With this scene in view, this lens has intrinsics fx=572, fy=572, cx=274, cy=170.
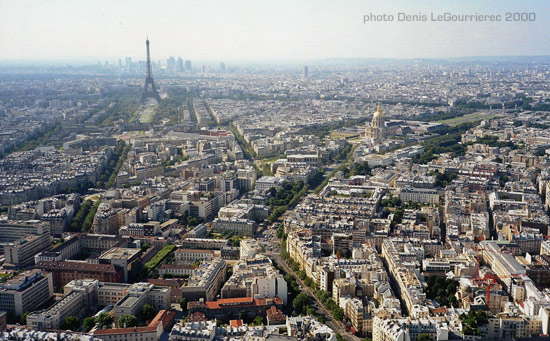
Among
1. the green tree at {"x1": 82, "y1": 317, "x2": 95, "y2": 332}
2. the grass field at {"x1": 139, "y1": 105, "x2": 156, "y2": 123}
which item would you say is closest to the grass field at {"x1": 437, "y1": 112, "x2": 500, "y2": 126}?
the grass field at {"x1": 139, "y1": 105, "x2": 156, "y2": 123}

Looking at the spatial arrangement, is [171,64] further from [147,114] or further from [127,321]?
[127,321]

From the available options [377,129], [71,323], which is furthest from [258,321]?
[377,129]

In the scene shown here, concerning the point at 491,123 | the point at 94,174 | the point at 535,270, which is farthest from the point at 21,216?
the point at 491,123

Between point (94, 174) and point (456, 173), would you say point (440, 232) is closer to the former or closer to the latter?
point (456, 173)

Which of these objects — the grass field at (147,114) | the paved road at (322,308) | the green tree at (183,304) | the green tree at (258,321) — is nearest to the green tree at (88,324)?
the green tree at (183,304)

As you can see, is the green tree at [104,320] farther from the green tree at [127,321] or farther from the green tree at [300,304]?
the green tree at [300,304]

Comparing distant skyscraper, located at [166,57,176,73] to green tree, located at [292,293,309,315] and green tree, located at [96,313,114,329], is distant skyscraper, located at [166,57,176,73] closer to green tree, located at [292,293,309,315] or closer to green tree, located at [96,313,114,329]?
green tree, located at [292,293,309,315]
